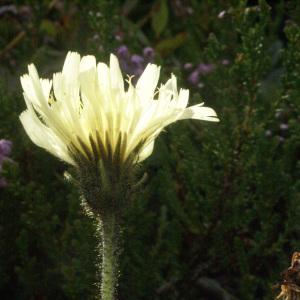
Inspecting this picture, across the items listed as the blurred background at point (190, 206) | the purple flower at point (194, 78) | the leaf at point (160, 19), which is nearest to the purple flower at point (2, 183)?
the blurred background at point (190, 206)

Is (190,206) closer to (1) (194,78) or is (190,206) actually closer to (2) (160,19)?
(1) (194,78)

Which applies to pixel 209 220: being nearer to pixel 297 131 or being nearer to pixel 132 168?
pixel 297 131

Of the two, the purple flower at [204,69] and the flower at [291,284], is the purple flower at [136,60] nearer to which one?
the purple flower at [204,69]

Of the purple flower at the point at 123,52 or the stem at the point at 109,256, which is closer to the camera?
the stem at the point at 109,256

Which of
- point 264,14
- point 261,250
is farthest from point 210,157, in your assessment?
point 264,14

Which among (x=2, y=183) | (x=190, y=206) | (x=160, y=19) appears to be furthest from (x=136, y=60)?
(x=160, y=19)
